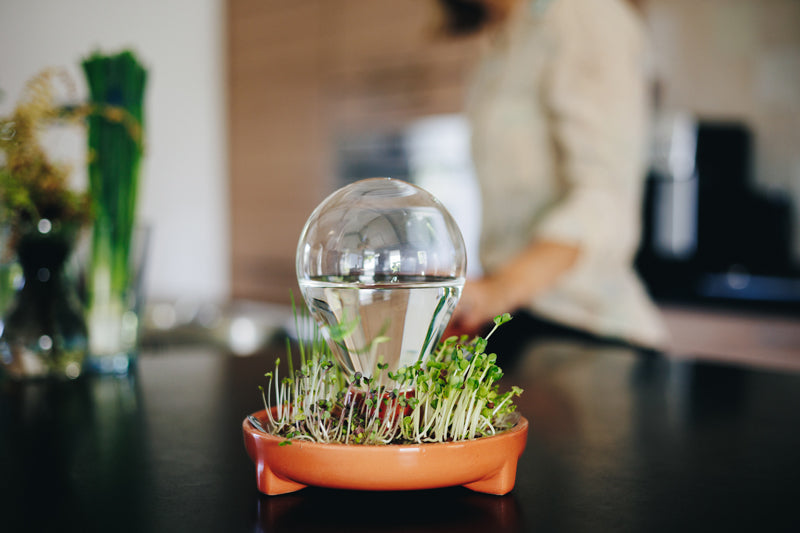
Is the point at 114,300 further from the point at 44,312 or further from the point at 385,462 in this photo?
the point at 385,462

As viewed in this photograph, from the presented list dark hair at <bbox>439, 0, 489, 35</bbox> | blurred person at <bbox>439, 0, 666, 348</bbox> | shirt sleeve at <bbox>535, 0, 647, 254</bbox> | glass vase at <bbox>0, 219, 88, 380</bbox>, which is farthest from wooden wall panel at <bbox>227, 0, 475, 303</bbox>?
glass vase at <bbox>0, 219, 88, 380</bbox>

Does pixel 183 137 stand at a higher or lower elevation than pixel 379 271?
higher

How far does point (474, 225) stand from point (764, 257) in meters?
1.15

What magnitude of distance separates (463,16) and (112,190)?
3.17 ft

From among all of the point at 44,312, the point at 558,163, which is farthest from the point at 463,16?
the point at 44,312

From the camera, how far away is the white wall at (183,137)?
14.0ft

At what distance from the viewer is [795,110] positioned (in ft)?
8.27

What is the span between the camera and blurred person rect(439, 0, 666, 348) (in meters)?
1.35

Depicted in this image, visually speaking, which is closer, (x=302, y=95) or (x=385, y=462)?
(x=385, y=462)

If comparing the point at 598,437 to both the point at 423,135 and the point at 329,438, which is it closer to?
the point at 329,438

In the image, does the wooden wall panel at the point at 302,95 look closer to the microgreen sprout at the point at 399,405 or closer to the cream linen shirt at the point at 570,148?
the cream linen shirt at the point at 570,148

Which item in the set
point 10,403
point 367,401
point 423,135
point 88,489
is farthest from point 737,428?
point 423,135

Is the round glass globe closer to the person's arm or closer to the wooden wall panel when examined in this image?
the person's arm

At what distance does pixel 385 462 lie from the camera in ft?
1.56
